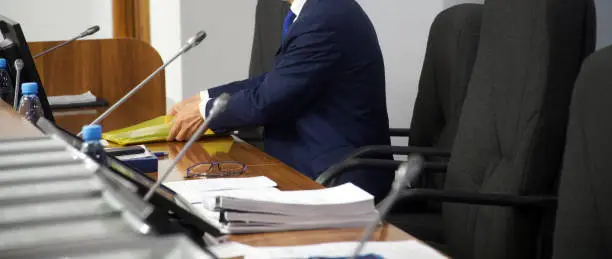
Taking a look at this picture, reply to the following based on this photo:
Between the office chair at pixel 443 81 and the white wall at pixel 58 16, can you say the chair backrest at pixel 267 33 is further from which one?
the white wall at pixel 58 16

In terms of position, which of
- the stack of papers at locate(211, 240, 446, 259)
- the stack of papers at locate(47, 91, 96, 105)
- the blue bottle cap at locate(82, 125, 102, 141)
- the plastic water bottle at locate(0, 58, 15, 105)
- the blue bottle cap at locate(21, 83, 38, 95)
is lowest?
the stack of papers at locate(47, 91, 96, 105)

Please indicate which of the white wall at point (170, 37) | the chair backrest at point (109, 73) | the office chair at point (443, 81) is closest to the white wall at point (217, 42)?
the white wall at point (170, 37)

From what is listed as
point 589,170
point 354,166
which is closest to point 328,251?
point 589,170

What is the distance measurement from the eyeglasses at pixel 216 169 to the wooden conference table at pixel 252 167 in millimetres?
21

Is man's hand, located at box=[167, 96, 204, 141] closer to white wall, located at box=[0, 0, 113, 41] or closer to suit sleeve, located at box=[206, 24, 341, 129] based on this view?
suit sleeve, located at box=[206, 24, 341, 129]

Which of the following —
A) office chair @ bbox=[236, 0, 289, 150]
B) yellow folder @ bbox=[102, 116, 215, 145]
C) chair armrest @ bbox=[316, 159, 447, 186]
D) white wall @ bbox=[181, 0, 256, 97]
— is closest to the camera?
chair armrest @ bbox=[316, 159, 447, 186]

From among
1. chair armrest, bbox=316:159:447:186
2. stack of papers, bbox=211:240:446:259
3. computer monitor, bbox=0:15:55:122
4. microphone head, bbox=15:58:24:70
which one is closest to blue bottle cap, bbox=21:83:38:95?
computer monitor, bbox=0:15:55:122

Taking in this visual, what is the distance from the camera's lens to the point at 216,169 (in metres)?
2.19

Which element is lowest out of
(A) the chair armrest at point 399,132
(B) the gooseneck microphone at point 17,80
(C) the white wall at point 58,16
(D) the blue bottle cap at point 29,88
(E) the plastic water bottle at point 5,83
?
(C) the white wall at point 58,16

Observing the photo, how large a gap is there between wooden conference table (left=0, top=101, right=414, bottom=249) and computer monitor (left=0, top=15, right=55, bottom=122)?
34 centimetres

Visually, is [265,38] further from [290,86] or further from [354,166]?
[354,166]

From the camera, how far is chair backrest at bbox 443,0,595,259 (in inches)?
74.2

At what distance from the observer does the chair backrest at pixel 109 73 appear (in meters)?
3.39

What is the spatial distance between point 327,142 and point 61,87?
1.28 metres
